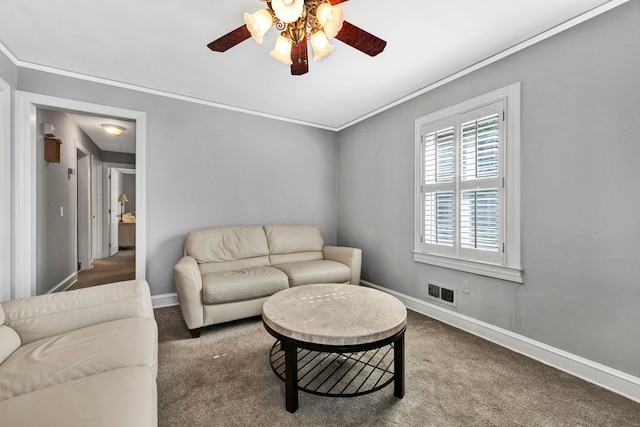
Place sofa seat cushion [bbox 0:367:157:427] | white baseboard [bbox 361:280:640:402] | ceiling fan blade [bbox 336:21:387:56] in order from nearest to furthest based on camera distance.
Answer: sofa seat cushion [bbox 0:367:157:427] < ceiling fan blade [bbox 336:21:387:56] < white baseboard [bbox 361:280:640:402]

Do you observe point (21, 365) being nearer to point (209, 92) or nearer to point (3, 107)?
point (3, 107)

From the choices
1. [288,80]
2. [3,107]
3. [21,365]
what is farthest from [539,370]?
[3,107]

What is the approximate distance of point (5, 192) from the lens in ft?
7.86

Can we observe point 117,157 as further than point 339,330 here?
Yes

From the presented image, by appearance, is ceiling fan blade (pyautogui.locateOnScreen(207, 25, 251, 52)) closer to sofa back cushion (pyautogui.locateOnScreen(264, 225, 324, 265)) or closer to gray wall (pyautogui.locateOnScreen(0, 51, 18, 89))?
gray wall (pyautogui.locateOnScreen(0, 51, 18, 89))

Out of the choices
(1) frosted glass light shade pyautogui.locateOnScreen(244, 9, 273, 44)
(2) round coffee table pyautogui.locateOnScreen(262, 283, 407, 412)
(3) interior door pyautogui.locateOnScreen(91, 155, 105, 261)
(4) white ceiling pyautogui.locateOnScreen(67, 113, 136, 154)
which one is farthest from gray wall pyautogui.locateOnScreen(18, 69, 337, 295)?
(3) interior door pyautogui.locateOnScreen(91, 155, 105, 261)

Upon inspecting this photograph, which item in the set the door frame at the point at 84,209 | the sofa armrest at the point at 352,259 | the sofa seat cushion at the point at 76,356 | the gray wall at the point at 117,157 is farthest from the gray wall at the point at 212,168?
the gray wall at the point at 117,157

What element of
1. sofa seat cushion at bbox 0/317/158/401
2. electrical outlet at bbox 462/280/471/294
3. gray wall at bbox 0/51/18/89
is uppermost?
gray wall at bbox 0/51/18/89

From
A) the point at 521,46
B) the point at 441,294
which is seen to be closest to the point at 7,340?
the point at 441,294

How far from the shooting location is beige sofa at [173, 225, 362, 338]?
2.45m

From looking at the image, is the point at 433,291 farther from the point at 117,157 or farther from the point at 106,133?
the point at 117,157

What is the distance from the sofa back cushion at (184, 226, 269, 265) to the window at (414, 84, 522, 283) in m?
1.87

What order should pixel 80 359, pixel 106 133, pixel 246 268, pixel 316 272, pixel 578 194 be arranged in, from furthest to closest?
1. pixel 106 133
2. pixel 246 268
3. pixel 316 272
4. pixel 578 194
5. pixel 80 359

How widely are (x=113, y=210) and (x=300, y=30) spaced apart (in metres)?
7.94
